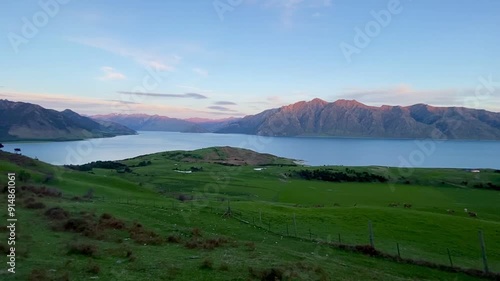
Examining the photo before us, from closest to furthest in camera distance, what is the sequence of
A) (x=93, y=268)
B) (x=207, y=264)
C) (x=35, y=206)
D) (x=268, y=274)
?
(x=93, y=268), (x=268, y=274), (x=207, y=264), (x=35, y=206)

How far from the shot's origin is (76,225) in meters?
24.0

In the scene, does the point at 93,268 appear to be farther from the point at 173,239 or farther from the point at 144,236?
the point at 173,239

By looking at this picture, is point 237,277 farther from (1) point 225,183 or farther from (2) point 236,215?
(1) point 225,183

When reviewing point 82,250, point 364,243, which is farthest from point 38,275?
point 364,243

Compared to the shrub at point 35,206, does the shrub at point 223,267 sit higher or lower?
higher

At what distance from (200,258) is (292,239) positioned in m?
11.6

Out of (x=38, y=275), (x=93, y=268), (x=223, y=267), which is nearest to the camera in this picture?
(x=38, y=275)

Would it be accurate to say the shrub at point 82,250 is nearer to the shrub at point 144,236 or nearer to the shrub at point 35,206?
the shrub at point 144,236

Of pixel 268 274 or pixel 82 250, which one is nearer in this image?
pixel 268 274

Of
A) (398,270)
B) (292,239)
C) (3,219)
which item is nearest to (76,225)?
(3,219)

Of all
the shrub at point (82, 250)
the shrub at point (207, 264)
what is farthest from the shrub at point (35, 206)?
the shrub at point (207, 264)

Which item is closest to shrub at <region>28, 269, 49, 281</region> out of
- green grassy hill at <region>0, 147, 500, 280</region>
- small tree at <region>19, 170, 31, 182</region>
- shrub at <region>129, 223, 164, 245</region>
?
green grassy hill at <region>0, 147, 500, 280</region>

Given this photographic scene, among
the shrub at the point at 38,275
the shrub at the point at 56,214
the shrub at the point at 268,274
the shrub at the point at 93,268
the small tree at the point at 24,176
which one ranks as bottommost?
the small tree at the point at 24,176

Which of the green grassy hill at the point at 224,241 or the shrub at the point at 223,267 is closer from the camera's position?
the green grassy hill at the point at 224,241
